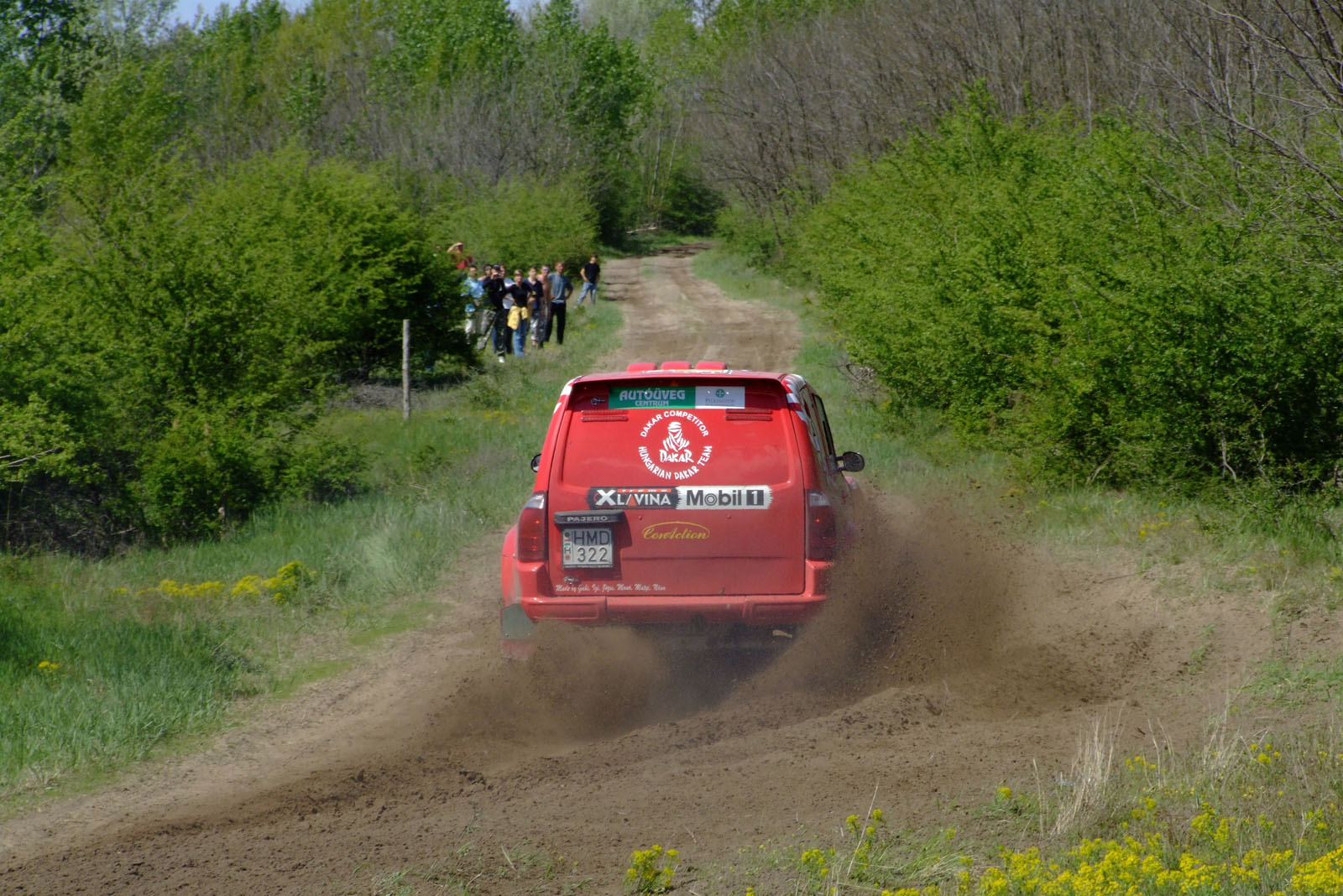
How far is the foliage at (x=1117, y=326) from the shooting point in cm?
1045

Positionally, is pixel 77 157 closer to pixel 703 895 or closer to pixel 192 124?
pixel 192 124

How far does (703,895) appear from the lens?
4.50 metres

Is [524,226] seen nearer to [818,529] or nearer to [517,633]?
[517,633]

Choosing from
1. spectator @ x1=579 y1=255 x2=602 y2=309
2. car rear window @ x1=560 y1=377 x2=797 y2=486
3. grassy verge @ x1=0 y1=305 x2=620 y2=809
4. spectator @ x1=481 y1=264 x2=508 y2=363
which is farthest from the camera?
spectator @ x1=579 y1=255 x2=602 y2=309

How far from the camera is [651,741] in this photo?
656 centimetres

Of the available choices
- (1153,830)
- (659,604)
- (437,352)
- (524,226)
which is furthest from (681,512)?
(524,226)

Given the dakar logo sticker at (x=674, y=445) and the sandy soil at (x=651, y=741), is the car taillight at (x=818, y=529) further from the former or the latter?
the dakar logo sticker at (x=674, y=445)

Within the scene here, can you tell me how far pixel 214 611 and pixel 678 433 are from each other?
4.52 metres

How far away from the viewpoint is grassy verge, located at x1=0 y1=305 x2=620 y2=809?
7.02 meters

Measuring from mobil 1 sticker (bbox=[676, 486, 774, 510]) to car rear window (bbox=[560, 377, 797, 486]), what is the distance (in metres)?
0.05

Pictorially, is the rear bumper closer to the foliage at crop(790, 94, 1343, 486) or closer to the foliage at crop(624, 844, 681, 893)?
the foliage at crop(624, 844, 681, 893)

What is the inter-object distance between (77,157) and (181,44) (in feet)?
70.1

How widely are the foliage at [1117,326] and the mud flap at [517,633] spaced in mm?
6267

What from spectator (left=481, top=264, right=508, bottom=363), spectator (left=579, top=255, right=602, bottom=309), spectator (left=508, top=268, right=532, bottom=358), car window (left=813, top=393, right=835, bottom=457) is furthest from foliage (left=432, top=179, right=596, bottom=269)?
car window (left=813, top=393, right=835, bottom=457)
